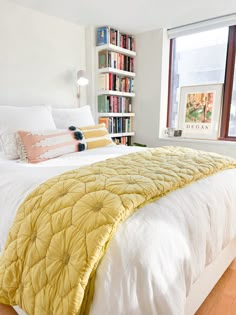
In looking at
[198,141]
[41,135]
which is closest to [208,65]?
→ [198,141]

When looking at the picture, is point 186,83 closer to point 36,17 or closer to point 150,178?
point 36,17

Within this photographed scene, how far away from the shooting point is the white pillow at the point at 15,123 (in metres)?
1.82

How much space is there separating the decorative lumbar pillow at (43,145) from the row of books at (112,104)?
1.23 meters

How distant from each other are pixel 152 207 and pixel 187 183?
0.33 meters

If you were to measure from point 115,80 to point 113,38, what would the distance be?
0.50 metres

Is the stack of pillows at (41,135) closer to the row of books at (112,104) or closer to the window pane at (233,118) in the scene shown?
the row of books at (112,104)

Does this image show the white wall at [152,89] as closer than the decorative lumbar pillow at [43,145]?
No

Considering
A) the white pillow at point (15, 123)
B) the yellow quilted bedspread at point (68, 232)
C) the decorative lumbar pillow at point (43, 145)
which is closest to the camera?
the yellow quilted bedspread at point (68, 232)

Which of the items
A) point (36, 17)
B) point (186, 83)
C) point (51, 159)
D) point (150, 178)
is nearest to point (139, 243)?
point (150, 178)

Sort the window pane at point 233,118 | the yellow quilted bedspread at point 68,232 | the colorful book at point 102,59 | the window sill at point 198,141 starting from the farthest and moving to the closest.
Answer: the colorful book at point 102,59, the window pane at point 233,118, the window sill at point 198,141, the yellow quilted bedspread at point 68,232

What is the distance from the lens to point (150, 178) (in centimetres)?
108

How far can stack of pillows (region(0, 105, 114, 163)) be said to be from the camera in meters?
1.74

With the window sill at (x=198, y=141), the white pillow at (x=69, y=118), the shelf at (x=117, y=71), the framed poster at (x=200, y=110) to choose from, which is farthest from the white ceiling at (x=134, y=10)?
the window sill at (x=198, y=141)

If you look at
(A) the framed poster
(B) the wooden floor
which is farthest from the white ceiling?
(B) the wooden floor
